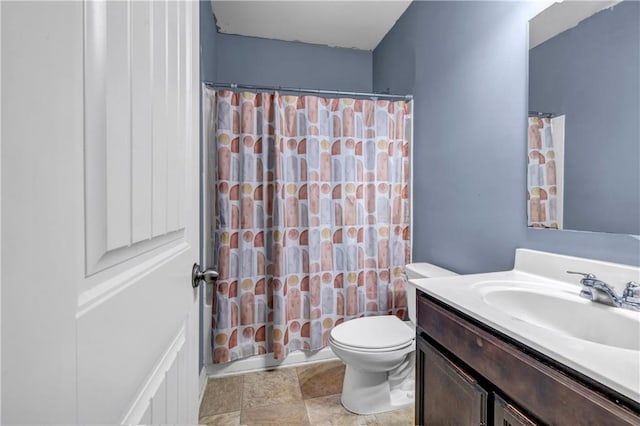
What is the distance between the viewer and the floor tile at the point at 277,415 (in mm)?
1519

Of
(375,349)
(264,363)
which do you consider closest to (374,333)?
(375,349)

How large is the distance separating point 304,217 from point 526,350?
1442 mm

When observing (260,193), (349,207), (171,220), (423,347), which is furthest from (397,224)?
(171,220)

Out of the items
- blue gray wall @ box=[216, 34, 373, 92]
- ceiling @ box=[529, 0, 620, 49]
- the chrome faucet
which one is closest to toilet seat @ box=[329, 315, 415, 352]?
the chrome faucet

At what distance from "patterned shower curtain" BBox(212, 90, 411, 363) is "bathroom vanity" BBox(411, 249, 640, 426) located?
3.10ft

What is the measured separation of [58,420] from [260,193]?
1698mm

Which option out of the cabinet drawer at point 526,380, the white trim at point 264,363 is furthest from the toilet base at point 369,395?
the cabinet drawer at point 526,380

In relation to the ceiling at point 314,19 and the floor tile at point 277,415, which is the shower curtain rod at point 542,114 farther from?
the floor tile at point 277,415

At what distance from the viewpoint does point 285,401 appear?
168 cm

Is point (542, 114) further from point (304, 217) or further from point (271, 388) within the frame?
point (271, 388)

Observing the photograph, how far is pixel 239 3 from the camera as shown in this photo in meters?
2.12

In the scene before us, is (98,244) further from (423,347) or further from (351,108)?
(351,108)

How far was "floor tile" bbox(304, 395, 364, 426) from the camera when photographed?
152 centimetres

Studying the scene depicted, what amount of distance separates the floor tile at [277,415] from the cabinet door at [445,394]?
0.70m
